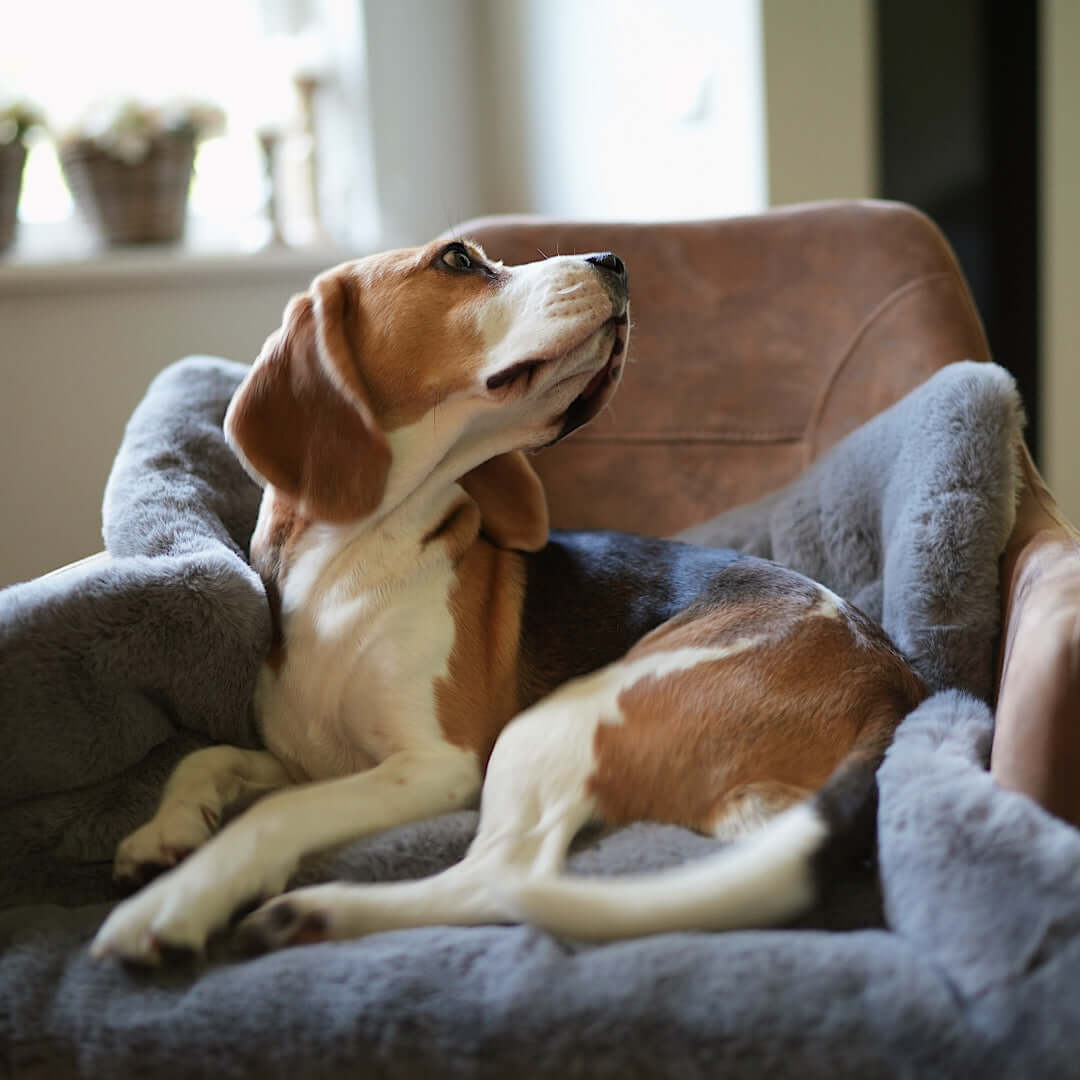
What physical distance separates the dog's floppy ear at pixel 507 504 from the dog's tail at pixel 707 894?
2.03 ft

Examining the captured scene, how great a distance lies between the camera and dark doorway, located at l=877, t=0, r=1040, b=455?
2.83m

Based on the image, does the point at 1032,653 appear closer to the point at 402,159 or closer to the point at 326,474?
the point at 326,474

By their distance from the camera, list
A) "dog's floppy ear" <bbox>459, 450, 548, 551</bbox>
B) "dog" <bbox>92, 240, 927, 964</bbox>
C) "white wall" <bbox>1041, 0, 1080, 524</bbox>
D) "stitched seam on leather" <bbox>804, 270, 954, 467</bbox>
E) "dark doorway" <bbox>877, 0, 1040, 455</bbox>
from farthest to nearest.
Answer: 1. "white wall" <bbox>1041, 0, 1080, 524</bbox>
2. "dark doorway" <bbox>877, 0, 1040, 455</bbox>
3. "stitched seam on leather" <bbox>804, 270, 954, 467</bbox>
4. "dog's floppy ear" <bbox>459, 450, 548, 551</bbox>
5. "dog" <bbox>92, 240, 927, 964</bbox>

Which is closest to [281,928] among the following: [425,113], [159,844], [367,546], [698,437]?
[159,844]

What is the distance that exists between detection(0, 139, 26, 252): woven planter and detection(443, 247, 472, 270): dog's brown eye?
5.46ft

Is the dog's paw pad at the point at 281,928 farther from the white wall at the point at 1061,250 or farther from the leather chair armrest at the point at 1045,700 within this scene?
the white wall at the point at 1061,250

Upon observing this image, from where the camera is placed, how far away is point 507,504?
1.61m

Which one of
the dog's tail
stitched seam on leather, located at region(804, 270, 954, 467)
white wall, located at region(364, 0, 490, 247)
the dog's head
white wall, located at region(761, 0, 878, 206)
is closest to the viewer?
the dog's tail

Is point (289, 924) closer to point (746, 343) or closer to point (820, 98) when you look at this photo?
point (746, 343)

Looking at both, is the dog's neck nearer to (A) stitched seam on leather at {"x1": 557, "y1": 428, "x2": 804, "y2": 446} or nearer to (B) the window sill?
(A) stitched seam on leather at {"x1": 557, "y1": 428, "x2": 804, "y2": 446}

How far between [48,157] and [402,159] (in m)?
0.89

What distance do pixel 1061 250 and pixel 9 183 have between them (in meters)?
2.69

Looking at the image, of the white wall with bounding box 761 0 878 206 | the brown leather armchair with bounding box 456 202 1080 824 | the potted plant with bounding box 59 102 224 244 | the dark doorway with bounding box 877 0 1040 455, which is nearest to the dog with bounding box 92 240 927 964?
the brown leather armchair with bounding box 456 202 1080 824

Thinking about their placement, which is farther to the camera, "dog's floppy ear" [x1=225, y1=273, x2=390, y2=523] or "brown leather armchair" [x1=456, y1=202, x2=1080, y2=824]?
"brown leather armchair" [x1=456, y1=202, x2=1080, y2=824]
